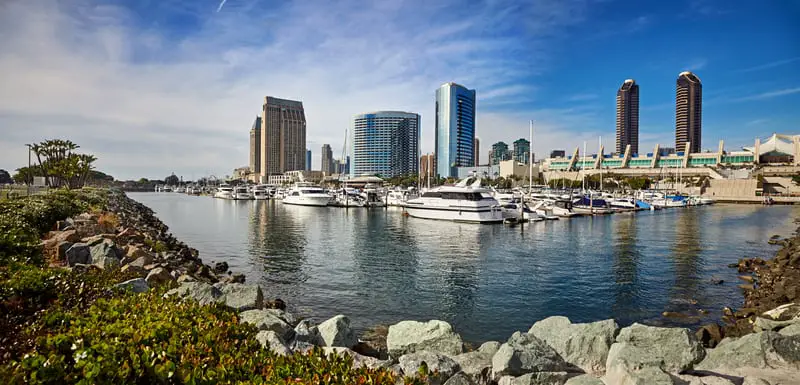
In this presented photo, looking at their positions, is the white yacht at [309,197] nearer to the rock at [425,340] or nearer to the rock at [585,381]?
the rock at [425,340]

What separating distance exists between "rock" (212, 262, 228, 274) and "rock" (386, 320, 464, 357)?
17.9 m

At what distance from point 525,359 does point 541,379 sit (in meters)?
0.76

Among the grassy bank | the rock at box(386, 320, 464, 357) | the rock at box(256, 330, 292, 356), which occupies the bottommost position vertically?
the rock at box(386, 320, 464, 357)

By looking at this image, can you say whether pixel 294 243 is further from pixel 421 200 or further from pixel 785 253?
pixel 785 253

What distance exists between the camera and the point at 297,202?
96.6 m

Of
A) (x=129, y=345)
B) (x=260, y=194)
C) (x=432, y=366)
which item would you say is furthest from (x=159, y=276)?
(x=260, y=194)

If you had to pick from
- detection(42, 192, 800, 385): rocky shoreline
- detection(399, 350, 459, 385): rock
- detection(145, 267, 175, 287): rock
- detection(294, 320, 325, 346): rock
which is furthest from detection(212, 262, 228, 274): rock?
detection(399, 350, 459, 385): rock

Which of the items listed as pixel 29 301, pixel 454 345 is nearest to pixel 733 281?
pixel 454 345

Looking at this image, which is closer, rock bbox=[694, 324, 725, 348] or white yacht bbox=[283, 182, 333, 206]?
rock bbox=[694, 324, 725, 348]

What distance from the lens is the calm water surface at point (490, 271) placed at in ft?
59.6

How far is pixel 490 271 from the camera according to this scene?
1041 inches

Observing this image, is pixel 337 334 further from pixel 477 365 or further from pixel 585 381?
pixel 585 381

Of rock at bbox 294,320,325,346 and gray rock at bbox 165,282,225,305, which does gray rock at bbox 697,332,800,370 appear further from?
gray rock at bbox 165,282,225,305

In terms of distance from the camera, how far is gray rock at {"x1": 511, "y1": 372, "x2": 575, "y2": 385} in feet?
25.8
